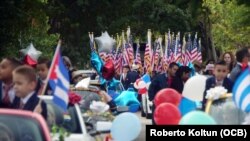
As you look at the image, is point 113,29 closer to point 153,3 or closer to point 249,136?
point 153,3

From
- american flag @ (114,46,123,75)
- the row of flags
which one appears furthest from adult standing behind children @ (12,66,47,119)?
american flag @ (114,46,123,75)

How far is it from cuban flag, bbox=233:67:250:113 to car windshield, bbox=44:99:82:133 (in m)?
1.92

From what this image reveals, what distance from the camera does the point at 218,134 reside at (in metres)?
7.83

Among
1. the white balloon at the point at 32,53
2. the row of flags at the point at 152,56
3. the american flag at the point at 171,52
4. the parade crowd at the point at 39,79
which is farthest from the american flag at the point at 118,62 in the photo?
the parade crowd at the point at 39,79

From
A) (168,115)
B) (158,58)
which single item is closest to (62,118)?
(168,115)

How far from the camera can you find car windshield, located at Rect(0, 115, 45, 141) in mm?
7027

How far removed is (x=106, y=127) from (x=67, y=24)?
35688 millimetres

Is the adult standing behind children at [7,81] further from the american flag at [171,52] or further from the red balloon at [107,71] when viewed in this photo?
the american flag at [171,52]

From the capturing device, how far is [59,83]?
8188 mm

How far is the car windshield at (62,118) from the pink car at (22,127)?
948 millimetres

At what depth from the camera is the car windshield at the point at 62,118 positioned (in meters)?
8.48

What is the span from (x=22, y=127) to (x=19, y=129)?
1.3 inches

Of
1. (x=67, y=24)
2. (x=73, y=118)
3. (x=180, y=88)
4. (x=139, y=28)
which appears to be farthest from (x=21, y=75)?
(x=139, y=28)

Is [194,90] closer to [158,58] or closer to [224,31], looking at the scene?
[158,58]
